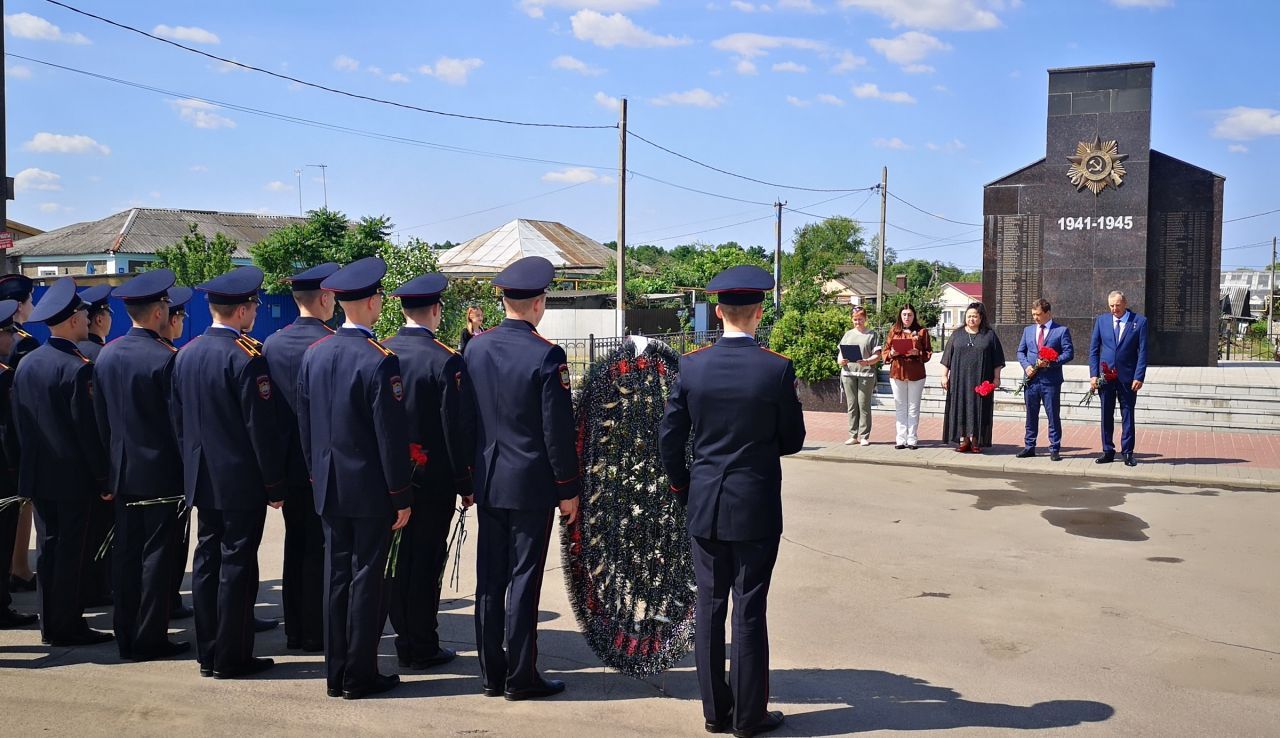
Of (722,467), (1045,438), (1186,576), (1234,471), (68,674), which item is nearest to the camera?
(722,467)

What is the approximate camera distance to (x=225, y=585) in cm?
494

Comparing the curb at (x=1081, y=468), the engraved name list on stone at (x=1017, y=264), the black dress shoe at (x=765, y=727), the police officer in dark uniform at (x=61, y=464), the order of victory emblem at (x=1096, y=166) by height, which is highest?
the order of victory emblem at (x=1096, y=166)

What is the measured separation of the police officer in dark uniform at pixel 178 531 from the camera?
211 inches

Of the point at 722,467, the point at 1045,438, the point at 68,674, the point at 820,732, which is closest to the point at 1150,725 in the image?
the point at 820,732

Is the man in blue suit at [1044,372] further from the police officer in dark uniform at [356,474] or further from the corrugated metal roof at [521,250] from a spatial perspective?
the corrugated metal roof at [521,250]

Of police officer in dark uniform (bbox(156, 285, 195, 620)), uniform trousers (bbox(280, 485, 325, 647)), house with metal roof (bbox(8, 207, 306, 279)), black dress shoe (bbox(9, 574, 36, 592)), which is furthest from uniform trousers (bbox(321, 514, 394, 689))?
house with metal roof (bbox(8, 207, 306, 279))

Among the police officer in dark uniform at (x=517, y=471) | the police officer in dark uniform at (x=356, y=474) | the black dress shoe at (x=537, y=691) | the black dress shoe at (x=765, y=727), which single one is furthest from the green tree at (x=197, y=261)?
the black dress shoe at (x=765, y=727)

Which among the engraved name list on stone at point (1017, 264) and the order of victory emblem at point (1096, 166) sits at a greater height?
the order of victory emblem at point (1096, 166)

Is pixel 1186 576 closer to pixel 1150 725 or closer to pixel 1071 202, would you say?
pixel 1150 725

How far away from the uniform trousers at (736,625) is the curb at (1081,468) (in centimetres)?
730

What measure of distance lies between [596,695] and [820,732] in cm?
105

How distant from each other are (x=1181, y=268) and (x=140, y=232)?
49.3 meters

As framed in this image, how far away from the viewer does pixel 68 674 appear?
506cm

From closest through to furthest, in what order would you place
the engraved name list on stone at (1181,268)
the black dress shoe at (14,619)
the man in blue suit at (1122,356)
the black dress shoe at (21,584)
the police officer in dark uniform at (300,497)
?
the police officer in dark uniform at (300,497)
the black dress shoe at (14,619)
the black dress shoe at (21,584)
the man in blue suit at (1122,356)
the engraved name list on stone at (1181,268)
